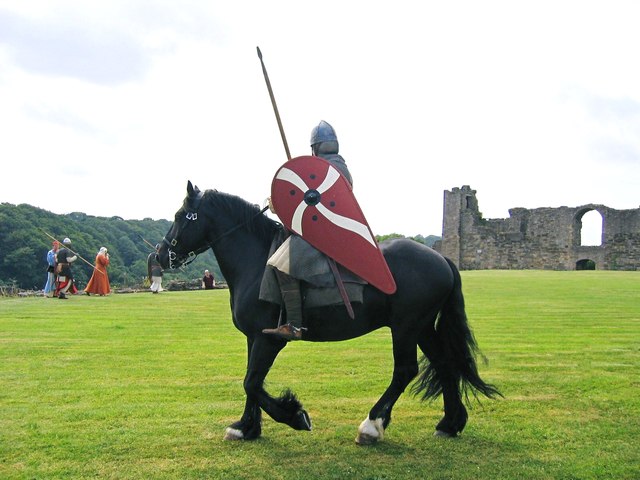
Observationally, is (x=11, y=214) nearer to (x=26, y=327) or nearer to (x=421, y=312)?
(x=26, y=327)

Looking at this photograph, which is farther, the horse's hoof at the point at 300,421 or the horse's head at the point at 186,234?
the horse's head at the point at 186,234

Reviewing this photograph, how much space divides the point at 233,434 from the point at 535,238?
5542 centimetres

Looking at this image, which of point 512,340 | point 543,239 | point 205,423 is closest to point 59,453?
point 205,423

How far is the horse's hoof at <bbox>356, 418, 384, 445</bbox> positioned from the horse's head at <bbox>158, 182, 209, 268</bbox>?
2373 millimetres

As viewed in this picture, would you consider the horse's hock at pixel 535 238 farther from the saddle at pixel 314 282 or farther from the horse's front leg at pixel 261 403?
the horse's front leg at pixel 261 403

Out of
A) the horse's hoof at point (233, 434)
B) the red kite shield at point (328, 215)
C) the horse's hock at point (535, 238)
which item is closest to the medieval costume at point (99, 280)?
the horse's hoof at point (233, 434)

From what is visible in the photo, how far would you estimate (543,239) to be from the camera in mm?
56969

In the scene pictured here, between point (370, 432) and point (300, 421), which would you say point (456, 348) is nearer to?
point (370, 432)

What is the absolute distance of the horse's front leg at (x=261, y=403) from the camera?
5.85 meters

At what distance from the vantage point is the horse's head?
251 inches

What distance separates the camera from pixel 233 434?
5996mm

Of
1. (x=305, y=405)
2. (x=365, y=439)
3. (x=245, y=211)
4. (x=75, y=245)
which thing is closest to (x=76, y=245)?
(x=75, y=245)

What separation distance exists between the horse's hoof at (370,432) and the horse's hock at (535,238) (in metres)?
51.7

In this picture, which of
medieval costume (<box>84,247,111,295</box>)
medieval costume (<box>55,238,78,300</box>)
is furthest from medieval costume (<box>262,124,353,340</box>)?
medieval costume (<box>84,247,111,295</box>)
